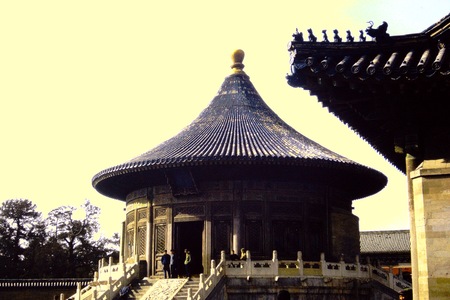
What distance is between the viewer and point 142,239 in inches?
1252

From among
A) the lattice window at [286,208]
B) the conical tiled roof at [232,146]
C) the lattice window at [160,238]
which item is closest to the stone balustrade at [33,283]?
the conical tiled roof at [232,146]

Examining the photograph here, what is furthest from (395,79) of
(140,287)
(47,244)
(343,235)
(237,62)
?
(47,244)

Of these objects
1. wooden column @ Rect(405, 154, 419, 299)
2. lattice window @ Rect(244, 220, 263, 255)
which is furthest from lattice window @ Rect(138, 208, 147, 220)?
wooden column @ Rect(405, 154, 419, 299)

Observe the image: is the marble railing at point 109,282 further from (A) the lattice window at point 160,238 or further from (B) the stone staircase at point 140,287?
(A) the lattice window at point 160,238

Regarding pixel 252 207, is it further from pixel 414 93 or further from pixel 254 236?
pixel 414 93

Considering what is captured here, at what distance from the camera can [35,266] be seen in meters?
57.0

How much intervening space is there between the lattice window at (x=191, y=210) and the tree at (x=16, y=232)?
31143 mm

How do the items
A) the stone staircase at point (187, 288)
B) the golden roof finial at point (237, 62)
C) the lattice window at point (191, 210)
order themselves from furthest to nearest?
the golden roof finial at point (237, 62), the lattice window at point (191, 210), the stone staircase at point (187, 288)

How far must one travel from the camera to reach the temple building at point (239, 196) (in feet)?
96.4

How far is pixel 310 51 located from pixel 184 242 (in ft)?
78.9

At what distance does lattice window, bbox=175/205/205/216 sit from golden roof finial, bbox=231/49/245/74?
986cm

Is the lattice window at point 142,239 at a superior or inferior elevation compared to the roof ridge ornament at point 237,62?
inferior

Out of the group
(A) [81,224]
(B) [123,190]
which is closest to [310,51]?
(B) [123,190]

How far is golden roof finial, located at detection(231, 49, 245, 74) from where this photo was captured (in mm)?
37656
